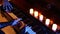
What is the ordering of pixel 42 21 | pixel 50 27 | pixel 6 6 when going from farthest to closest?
pixel 6 6 → pixel 42 21 → pixel 50 27

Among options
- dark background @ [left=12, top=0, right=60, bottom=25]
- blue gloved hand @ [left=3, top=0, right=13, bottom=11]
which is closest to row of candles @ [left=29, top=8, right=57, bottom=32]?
dark background @ [left=12, top=0, right=60, bottom=25]

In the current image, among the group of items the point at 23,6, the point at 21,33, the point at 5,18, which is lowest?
the point at 21,33

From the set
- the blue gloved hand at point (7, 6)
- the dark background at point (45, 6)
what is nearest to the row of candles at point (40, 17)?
the dark background at point (45, 6)

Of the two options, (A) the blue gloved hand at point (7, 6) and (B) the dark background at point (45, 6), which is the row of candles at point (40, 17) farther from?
(A) the blue gloved hand at point (7, 6)

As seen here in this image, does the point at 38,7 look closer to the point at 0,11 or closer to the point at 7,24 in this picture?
the point at 0,11

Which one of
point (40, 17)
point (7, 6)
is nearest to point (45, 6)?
point (40, 17)

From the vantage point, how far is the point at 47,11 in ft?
6.07

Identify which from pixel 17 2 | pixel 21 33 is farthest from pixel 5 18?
pixel 17 2

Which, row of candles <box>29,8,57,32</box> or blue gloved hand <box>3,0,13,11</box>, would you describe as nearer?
row of candles <box>29,8,57,32</box>

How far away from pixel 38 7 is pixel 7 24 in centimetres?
73

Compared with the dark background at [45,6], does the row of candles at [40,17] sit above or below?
below

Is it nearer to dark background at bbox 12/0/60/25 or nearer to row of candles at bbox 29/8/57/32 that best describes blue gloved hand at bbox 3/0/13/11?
dark background at bbox 12/0/60/25

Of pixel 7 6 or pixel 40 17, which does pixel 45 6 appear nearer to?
pixel 40 17

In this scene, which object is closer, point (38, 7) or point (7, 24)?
point (7, 24)
